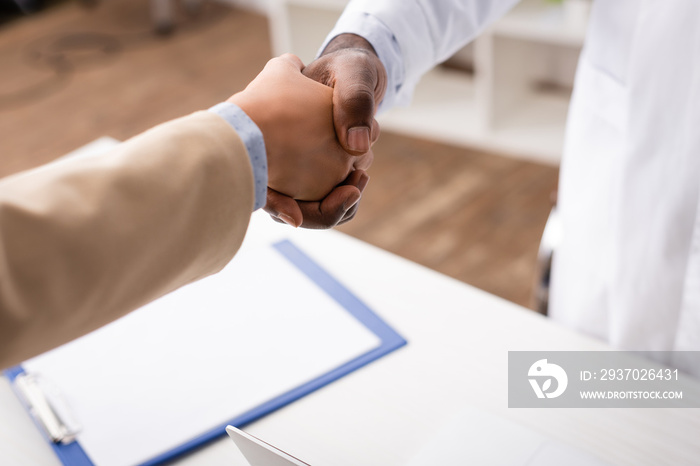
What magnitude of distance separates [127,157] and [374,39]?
396mm

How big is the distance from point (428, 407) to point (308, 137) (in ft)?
1.00

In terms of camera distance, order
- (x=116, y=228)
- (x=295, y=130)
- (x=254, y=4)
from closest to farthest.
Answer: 1. (x=116, y=228)
2. (x=295, y=130)
3. (x=254, y=4)

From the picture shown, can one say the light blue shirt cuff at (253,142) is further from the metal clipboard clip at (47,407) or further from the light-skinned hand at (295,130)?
the metal clipboard clip at (47,407)

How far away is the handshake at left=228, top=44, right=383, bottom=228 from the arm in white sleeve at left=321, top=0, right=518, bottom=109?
8cm

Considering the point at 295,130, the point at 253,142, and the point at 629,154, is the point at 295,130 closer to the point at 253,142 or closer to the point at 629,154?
the point at 253,142

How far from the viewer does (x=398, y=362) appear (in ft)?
2.64

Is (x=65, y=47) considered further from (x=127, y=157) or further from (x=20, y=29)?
(x=127, y=157)

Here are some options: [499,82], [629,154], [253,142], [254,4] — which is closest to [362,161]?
[253,142]

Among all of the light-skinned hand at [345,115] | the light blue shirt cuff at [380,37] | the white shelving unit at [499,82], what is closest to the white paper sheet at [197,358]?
the light-skinned hand at [345,115]

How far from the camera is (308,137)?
71 centimetres

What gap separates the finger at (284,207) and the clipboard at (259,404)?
185mm

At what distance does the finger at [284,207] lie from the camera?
0.71 m

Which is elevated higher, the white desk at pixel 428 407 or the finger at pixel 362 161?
the finger at pixel 362 161

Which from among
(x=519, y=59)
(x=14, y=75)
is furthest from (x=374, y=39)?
(x=14, y=75)
